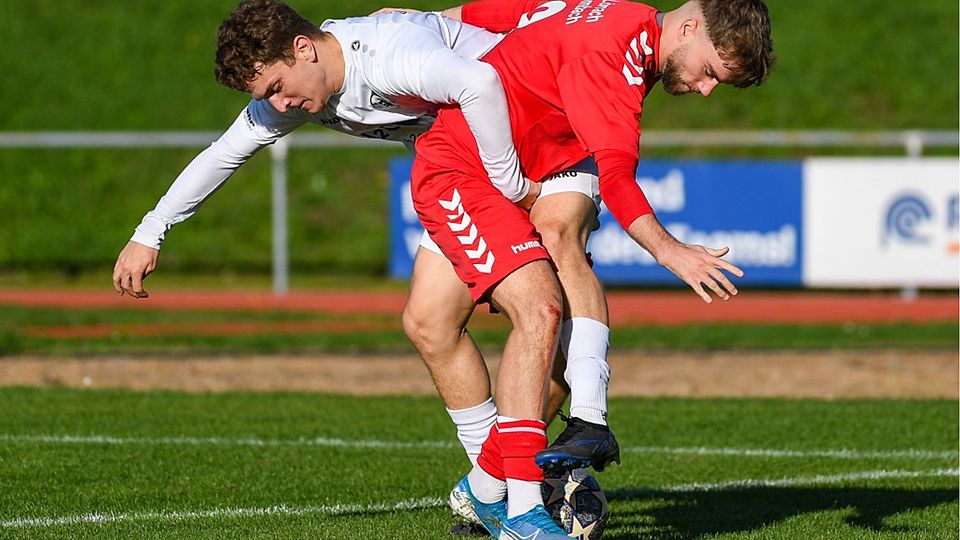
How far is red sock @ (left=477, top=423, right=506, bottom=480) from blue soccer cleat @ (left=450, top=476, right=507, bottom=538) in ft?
0.42

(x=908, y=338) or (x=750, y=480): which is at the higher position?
(x=750, y=480)

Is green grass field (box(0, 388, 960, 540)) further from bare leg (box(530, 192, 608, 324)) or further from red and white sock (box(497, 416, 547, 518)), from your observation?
bare leg (box(530, 192, 608, 324))

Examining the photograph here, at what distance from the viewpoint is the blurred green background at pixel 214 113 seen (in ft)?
68.0

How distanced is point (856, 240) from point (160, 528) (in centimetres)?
1150

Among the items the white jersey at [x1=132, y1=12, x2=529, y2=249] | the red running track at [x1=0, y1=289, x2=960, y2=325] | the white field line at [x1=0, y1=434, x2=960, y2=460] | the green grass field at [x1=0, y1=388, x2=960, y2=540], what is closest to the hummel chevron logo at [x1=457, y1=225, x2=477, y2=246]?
the white jersey at [x1=132, y1=12, x2=529, y2=249]

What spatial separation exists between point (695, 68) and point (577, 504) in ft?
5.20

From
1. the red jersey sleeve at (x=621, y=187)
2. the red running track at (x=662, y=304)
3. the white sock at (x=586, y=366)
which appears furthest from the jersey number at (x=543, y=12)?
the red running track at (x=662, y=304)

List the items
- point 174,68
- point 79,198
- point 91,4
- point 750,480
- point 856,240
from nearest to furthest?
point 750,480 < point 856,240 < point 79,198 < point 174,68 < point 91,4

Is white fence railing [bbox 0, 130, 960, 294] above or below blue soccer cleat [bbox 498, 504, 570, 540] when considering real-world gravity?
below

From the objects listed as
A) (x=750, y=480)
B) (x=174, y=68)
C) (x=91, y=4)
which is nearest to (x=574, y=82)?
(x=750, y=480)

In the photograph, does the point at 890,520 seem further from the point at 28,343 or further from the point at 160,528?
the point at 28,343

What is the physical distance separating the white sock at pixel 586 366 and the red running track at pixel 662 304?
33.1ft

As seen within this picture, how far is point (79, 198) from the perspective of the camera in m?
21.8

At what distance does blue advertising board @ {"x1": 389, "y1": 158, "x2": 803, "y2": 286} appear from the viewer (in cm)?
1623
